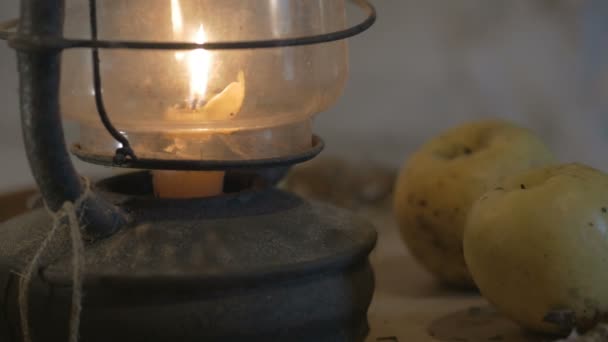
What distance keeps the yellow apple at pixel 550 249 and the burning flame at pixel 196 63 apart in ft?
0.82

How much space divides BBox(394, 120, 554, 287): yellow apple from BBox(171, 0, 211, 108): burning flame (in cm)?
30

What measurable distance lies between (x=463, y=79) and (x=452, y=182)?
20.5 inches

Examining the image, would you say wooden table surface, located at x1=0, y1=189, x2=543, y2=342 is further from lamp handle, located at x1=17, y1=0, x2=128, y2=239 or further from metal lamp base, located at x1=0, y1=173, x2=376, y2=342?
lamp handle, located at x1=17, y1=0, x2=128, y2=239

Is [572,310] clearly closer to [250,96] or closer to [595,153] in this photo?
[250,96]

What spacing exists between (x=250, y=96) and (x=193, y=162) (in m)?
0.08

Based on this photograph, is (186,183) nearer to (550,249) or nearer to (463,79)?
(550,249)

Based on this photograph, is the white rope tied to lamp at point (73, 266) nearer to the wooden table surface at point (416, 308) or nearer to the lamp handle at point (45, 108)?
the lamp handle at point (45, 108)

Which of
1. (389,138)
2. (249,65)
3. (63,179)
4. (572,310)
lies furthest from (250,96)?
(389,138)

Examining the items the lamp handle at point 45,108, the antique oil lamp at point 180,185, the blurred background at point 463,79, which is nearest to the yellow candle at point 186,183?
the antique oil lamp at point 180,185

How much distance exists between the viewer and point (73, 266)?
25.3 inches

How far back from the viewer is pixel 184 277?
0.63m

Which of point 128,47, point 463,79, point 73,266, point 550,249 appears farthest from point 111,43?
point 463,79

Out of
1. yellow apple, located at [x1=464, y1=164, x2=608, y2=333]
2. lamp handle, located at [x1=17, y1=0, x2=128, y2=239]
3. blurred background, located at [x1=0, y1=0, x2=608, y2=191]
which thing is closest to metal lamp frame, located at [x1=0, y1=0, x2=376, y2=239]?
lamp handle, located at [x1=17, y1=0, x2=128, y2=239]

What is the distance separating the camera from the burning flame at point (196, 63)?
0.72 m
